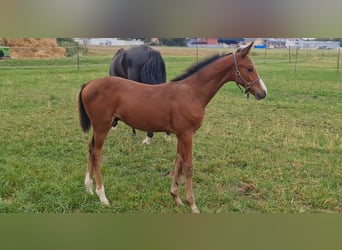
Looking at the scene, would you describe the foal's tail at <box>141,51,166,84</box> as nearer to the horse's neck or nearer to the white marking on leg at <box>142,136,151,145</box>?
the horse's neck

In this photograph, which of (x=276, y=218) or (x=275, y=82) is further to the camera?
(x=275, y=82)

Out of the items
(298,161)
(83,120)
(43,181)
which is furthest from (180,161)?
(298,161)

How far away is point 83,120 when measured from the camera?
6.84 ft

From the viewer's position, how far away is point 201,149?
302cm

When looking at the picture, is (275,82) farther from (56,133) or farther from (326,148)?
(56,133)

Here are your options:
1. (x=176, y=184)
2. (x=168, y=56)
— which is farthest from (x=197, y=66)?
(x=176, y=184)

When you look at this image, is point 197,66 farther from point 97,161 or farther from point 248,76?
point 97,161

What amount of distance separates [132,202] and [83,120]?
1.99ft

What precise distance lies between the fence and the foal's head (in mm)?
64

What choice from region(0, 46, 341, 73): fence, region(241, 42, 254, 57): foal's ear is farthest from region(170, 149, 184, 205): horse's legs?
region(241, 42, 254, 57): foal's ear

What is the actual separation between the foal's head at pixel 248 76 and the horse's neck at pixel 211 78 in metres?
0.04

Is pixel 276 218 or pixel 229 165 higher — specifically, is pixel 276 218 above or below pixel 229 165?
above

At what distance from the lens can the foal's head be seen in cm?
178

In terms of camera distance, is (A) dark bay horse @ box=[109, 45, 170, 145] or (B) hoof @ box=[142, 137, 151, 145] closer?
(A) dark bay horse @ box=[109, 45, 170, 145]
